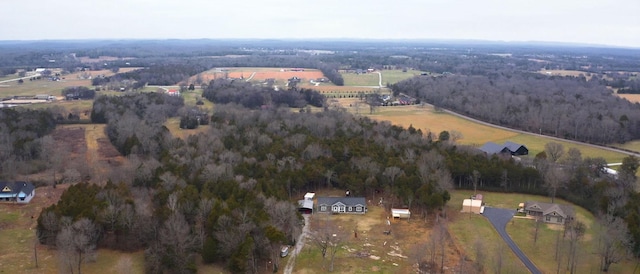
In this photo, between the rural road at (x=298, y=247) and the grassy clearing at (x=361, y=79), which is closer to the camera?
the rural road at (x=298, y=247)

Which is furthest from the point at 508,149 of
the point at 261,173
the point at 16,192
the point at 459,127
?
the point at 16,192

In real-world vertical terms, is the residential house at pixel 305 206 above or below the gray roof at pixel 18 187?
below

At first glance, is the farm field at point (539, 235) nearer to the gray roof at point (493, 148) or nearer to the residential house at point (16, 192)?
the gray roof at point (493, 148)

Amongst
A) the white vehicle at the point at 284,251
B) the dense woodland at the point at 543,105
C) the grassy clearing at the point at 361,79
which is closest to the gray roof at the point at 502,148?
the dense woodland at the point at 543,105

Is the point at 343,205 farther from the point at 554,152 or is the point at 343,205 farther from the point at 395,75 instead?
the point at 395,75

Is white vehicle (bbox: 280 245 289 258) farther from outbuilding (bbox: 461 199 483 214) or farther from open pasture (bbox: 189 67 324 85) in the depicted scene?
open pasture (bbox: 189 67 324 85)

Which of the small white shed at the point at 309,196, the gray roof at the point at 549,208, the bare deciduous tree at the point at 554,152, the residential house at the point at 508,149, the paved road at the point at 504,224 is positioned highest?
the bare deciduous tree at the point at 554,152
